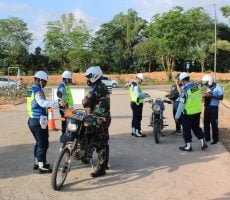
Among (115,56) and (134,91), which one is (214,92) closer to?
(134,91)

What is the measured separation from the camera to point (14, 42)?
7438 cm

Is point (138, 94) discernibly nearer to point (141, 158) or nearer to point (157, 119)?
point (157, 119)

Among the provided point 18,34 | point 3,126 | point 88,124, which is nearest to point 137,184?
point 88,124

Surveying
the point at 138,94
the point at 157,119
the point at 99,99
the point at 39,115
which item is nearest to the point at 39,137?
the point at 39,115

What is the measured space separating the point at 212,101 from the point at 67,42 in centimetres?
6074

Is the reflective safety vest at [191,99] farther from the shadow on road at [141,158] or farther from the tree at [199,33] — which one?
→ the tree at [199,33]

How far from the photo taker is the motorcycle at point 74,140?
23.9 ft

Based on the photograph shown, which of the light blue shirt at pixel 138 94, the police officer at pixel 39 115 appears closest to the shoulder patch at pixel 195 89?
the light blue shirt at pixel 138 94

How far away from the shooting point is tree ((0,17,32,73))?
72438 millimetres

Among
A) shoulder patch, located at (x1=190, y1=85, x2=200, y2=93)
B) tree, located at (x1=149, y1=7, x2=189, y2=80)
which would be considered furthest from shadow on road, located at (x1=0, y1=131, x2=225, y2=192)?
tree, located at (x1=149, y1=7, x2=189, y2=80)

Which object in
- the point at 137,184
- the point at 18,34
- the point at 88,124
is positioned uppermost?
the point at 18,34

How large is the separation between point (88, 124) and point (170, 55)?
2154 inches

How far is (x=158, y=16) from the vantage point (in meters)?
59.0

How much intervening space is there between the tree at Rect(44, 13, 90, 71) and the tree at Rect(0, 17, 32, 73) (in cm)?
455
